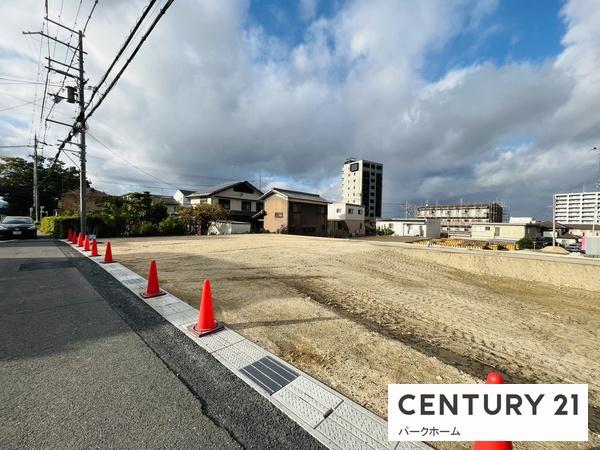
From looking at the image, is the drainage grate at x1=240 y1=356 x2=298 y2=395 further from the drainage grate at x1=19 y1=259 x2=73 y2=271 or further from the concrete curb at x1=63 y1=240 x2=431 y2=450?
the drainage grate at x1=19 y1=259 x2=73 y2=271

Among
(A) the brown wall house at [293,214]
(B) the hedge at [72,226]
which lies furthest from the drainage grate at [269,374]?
(A) the brown wall house at [293,214]

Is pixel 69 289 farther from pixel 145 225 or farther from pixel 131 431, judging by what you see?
pixel 145 225

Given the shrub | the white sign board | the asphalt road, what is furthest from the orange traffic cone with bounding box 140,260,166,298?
the shrub

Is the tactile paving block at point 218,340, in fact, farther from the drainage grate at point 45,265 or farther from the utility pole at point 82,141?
the utility pole at point 82,141

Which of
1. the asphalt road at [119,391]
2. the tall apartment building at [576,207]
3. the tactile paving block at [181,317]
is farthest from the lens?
the tall apartment building at [576,207]

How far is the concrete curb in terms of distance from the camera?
5.79 feet

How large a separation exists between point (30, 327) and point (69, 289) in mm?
2034

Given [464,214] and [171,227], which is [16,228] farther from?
[464,214]

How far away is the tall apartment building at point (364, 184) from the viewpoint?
77.9 metres

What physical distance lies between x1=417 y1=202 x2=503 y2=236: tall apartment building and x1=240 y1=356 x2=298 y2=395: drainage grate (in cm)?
7185

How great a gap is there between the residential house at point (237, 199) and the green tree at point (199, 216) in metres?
6.67

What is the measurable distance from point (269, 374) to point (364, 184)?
8009 cm

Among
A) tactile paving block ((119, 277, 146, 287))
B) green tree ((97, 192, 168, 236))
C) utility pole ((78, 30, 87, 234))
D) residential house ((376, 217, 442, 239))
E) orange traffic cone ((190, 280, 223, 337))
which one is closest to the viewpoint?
orange traffic cone ((190, 280, 223, 337))

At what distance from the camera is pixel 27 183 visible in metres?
32.8
